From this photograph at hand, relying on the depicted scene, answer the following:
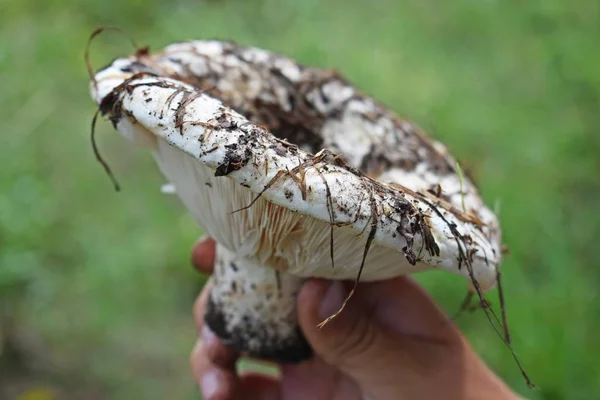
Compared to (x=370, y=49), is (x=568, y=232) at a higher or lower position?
lower

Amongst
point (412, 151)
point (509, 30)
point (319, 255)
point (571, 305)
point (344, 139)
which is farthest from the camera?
point (509, 30)

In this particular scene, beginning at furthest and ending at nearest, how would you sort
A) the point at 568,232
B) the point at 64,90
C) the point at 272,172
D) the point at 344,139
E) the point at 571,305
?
the point at 64,90 < the point at 568,232 < the point at 571,305 < the point at 344,139 < the point at 272,172

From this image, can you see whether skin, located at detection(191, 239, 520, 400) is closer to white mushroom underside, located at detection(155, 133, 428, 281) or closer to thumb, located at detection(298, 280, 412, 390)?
thumb, located at detection(298, 280, 412, 390)

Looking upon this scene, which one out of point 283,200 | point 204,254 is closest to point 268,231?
point 283,200

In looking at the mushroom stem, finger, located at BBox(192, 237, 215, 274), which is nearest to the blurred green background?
finger, located at BBox(192, 237, 215, 274)

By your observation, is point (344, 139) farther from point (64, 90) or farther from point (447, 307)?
point (64, 90)

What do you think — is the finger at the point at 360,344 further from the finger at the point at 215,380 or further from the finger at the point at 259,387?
the finger at the point at 259,387

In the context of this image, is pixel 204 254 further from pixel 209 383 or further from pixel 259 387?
pixel 259 387

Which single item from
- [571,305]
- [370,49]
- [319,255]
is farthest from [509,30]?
[319,255]
